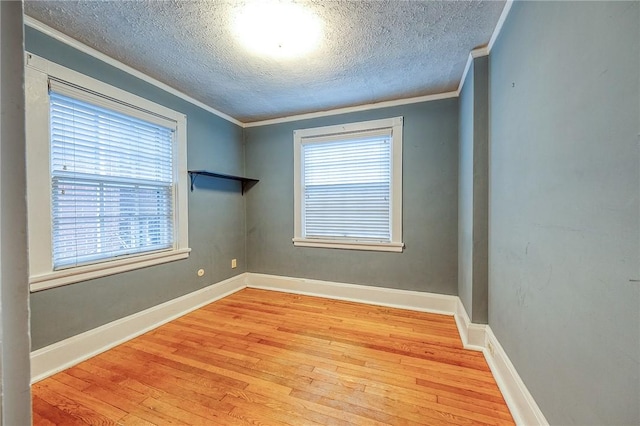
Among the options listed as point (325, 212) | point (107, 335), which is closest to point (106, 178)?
point (107, 335)

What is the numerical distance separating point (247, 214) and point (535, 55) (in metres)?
3.41

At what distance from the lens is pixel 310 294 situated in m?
3.45

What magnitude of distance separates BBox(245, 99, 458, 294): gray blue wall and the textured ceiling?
362mm

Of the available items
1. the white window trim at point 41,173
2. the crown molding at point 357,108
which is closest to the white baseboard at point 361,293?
the white window trim at point 41,173

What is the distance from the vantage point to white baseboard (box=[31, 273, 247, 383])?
181 centimetres

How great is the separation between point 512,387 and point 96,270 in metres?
3.02

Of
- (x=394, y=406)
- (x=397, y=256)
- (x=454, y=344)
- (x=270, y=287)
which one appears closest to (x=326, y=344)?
(x=394, y=406)

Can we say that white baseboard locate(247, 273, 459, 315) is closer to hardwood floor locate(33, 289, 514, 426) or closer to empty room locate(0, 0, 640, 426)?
empty room locate(0, 0, 640, 426)

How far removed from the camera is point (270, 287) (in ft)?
12.1

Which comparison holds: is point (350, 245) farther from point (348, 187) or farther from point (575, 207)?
point (575, 207)

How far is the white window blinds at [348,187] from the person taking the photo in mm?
3139

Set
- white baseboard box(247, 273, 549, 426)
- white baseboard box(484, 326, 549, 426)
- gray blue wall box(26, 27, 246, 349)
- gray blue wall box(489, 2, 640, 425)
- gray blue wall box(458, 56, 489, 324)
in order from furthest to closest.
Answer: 1. gray blue wall box(458, 56, 489, 324)
2. gray blue wall box(26, 27, 246, 349)
3. white baseboard box(247, 273, 549, 426)
4. white baseboard box(484, 326, 549, 426)
5. gray blue wall box(489, 2, 640, 425)

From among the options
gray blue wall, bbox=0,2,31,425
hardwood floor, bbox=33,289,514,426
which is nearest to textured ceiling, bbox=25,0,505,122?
gray blue wall, bbox=0,2,31,425

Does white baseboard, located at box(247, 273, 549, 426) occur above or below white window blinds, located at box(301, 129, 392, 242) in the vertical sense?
below
